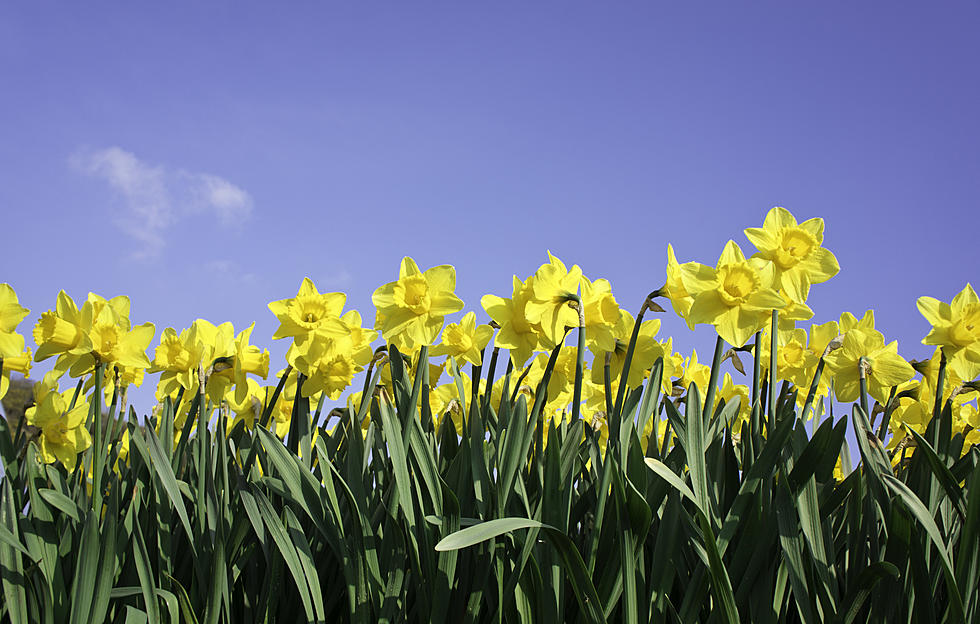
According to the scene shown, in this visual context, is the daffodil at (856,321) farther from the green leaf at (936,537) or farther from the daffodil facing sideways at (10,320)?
the daffodil facing sideways at (10,320)

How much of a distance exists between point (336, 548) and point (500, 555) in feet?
1.42

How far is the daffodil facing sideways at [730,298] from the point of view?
1.88 metres

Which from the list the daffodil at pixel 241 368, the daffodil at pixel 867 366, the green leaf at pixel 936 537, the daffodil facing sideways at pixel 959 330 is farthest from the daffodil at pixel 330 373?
the daffodil facing sideways at pixel 959 330

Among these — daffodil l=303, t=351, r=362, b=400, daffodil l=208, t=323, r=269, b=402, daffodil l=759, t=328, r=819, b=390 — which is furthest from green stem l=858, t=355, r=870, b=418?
daffodil l=208, t=323, r=269, b=402

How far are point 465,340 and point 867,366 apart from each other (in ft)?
4.26

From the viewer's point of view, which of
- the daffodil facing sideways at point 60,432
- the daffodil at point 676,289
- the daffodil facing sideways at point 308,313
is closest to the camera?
the daffodil at point 676,289

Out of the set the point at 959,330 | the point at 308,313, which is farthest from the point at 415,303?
the point at 959,330

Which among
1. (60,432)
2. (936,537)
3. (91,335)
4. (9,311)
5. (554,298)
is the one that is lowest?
(936,537)

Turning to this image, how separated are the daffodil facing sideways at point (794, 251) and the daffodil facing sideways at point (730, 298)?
0.14m

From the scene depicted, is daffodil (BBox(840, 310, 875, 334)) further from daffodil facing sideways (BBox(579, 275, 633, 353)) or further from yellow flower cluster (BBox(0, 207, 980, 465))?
daffodil facing sideways (BBox(579, 275, 633, 353))

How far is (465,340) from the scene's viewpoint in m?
2.16

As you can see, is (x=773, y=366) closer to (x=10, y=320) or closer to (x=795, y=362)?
(x=795, y=362)

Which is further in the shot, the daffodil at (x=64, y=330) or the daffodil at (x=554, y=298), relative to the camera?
the daffodil at (x=64, y=330)

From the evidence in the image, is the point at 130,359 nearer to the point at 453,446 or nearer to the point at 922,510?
the point at 453,446
